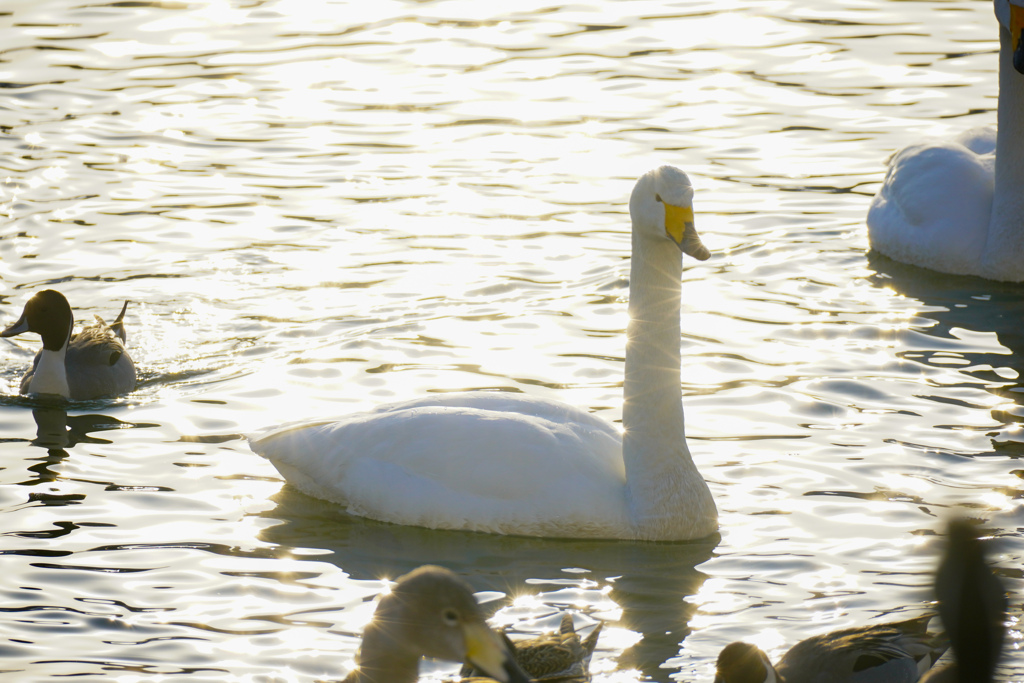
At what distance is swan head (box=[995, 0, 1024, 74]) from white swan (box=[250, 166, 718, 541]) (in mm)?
4431

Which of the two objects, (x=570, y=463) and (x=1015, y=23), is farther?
(x=1015, y=23)

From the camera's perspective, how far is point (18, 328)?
10055 millimetres

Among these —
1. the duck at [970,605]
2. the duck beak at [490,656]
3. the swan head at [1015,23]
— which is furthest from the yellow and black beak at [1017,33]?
the duck at [970,605]

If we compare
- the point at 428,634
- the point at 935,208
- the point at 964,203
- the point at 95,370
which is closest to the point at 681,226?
the point at 428,634

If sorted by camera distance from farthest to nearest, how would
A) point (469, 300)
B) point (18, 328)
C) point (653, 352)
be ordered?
point (469, 300) → point (18, 328) → point (653, 352)

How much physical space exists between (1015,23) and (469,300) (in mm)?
4497

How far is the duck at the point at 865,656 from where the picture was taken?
5.59 meters

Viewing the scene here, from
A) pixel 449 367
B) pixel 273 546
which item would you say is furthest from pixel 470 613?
pixel 449 367

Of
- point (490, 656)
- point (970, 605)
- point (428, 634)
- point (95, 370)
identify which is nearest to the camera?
point (970, 605)

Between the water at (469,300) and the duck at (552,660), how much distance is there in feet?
1.23

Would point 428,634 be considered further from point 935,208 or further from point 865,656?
point 935,208

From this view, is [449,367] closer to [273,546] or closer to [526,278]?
[526,278]

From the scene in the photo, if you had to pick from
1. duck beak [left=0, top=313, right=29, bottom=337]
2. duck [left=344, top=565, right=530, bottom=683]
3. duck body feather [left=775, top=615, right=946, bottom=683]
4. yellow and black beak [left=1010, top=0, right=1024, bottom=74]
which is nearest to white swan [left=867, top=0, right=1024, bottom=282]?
yellow and black beak [left=1010, top=0, right=1024, bottom=74]

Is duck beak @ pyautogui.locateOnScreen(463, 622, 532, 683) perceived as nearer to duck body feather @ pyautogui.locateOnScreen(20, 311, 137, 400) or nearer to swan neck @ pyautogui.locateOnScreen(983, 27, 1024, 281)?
duck body feather @ pyautogui.locateOnScreen(20, 311, 137, 400)
